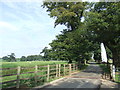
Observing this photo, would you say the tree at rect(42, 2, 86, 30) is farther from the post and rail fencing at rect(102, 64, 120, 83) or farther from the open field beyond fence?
the post and rail fencing at rect(102, 64, 120, 83)

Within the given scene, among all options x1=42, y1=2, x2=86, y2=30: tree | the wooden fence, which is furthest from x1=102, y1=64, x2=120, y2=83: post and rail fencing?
x1=42, y1=2, x2=86, y2=30: tree

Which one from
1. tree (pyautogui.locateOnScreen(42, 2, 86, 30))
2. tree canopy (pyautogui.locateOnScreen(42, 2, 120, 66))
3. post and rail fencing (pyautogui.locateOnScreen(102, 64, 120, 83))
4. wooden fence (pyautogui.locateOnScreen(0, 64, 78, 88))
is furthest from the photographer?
tree (pyautogui.locateOnScreen(42, 2, 86, 30))

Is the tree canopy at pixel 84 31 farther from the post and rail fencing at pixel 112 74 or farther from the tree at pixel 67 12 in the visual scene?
the post and rail fencing at pixel 112 74

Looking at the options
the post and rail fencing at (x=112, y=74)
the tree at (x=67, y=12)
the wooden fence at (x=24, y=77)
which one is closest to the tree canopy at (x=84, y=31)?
the tree at (x=67, y=12)

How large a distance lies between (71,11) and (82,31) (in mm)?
3899

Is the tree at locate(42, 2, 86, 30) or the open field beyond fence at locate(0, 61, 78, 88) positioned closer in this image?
the open field beyond fence at locate(0, 61, 78, 88)

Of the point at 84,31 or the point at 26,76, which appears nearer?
the point at 26,76

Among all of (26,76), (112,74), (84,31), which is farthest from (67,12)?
(26,76)

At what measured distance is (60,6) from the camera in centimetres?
1977

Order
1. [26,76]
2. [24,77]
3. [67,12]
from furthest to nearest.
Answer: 1. [67,12]
2. [26,76]
3. [24,77]

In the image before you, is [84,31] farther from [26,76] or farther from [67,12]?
[26,76]

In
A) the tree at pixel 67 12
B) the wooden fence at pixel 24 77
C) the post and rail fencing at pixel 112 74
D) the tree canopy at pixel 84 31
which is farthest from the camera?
the tree at pixel 67 12

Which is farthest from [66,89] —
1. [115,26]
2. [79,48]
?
[79,48]

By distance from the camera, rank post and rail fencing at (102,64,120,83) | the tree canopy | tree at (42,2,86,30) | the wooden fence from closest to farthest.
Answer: the wooden fence
post and rail fencing at (102,64,120,83)
the tree canopy
tree at (42,2,86,30)
